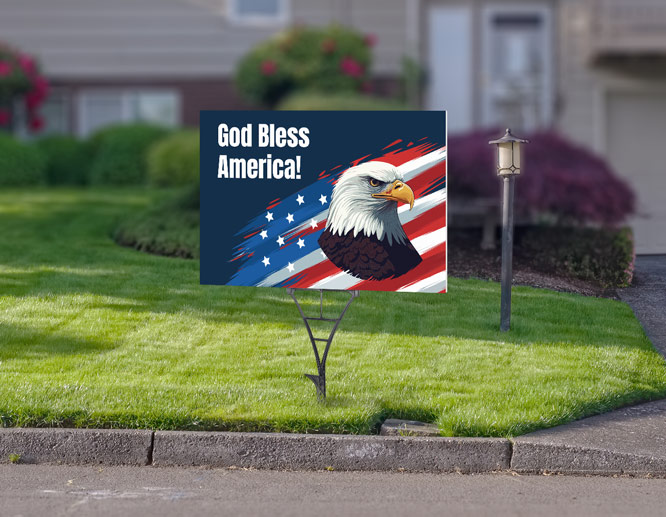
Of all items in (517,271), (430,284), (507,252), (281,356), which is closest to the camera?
(430,284)

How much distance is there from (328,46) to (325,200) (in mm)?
11795

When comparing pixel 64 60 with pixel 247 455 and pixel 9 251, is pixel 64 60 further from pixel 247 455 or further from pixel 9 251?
pixel 247 455

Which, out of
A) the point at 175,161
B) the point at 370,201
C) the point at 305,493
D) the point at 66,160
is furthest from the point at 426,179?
the point at 66,160

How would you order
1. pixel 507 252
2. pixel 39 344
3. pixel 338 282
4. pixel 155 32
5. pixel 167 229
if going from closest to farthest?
pixel 338 282 → pixel 39 344 → pixel 507 252 → pixel 167 229 → pixel 155 32

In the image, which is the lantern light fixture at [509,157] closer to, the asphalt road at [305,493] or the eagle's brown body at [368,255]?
the eagle's brown body at [368,255]

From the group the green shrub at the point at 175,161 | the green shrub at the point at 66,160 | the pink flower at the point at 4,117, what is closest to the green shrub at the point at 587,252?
the green shrub at the point at 175,161

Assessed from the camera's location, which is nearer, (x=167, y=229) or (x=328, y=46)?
(x=167, y=229)

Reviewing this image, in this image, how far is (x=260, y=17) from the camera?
1988 cm

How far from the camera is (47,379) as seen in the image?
6711 millimetres

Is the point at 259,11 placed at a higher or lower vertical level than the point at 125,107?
higher

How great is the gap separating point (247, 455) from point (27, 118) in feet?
50.4

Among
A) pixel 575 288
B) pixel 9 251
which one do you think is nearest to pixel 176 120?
pixel 9 251

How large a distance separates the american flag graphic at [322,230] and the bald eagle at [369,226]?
4 centimetres

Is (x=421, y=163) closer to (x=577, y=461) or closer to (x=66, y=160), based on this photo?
(x=577, y=461)
